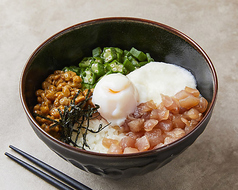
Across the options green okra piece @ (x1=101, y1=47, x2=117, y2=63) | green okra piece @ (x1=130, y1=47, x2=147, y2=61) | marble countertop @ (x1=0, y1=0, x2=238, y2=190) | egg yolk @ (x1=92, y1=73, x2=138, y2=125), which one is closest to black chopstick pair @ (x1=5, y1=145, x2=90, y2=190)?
marble countertop @ (x1=0, y1=0, x2=238, y2=190)

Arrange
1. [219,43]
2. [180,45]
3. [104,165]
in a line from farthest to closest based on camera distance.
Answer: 1. [219,43]
2. [180,45]
3. [104,165]

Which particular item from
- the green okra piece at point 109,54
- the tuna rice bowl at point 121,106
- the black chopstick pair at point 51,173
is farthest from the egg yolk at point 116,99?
the black chopstick pair at point 51,173

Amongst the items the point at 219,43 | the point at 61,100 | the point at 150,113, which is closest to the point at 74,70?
the point at 61,100

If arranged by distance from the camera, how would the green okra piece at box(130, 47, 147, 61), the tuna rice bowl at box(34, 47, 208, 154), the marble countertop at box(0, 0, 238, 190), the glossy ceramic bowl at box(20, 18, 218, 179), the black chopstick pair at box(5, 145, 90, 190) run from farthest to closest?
the green okra piece at box(130, 47, 147, 61), the marble countertop at box(0, 0, 238, 190), the black chopstick pair at box(5, 145, 90, 190), the tuna rice bowl at box(34, 47, 208, 154), the glossy ceramic bowl at box(20, 18, 218, 179)

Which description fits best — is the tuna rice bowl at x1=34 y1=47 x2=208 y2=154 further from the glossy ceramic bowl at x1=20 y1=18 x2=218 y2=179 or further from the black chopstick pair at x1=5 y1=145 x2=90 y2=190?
the black chopstick pair at x1=5 y1=145 x2=90 y2=190

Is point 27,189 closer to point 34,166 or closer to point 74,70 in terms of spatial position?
point 34,166

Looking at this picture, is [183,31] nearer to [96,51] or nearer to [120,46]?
[120,46]
